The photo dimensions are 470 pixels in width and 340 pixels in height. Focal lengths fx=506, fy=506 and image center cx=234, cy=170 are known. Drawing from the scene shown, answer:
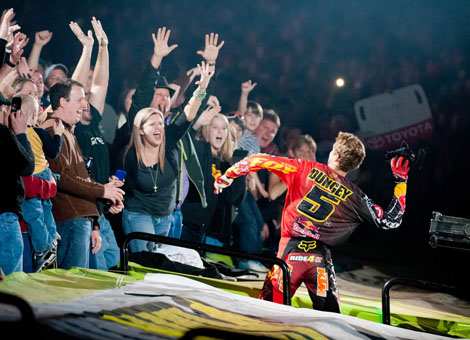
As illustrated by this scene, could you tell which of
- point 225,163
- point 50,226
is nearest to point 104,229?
point 50,226

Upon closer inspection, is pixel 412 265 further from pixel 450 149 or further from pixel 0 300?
pixel 0 300

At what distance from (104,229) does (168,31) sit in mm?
2324

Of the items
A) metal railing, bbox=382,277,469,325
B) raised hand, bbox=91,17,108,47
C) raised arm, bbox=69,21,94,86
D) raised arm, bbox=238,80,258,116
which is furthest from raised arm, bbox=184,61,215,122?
metal railing, bbox=382,277,469,325

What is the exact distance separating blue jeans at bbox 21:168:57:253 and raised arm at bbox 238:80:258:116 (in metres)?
3.01

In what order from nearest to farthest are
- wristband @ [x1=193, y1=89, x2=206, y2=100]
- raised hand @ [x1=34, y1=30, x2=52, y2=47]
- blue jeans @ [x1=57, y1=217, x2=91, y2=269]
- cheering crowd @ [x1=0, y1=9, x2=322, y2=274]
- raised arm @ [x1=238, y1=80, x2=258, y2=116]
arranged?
cheering crowd @ [x1=0, y1=9, x2=322, y2=274]
blue jeans @ [x1=57, y1=217, x2=91, y2=269]
raised hand @ [x1=34, y1=30, x2=52, y2=47]
wristband @ [x1=193, y1=89, x2=206, y2=100]
raised arm @ [x1=238, y1=80, x2=258, y2=116]

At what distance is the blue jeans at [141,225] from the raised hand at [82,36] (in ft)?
A: 5.43

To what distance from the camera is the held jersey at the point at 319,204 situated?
143 inches

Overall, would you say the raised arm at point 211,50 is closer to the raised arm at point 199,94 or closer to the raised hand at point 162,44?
the raised arm at point 199,94

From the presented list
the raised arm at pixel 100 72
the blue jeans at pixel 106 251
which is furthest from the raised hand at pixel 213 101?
the blue jeans at pixel 106 251

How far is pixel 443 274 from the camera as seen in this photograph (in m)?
7.34

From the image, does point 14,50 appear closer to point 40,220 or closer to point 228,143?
point 40,220

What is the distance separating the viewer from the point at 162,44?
5551mm

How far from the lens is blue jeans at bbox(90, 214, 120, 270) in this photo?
15.4 feet

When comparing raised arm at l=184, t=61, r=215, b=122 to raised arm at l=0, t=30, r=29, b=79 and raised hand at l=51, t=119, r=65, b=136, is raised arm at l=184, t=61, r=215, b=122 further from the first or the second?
raised arm at l=0, t=30, r=29, b=79
